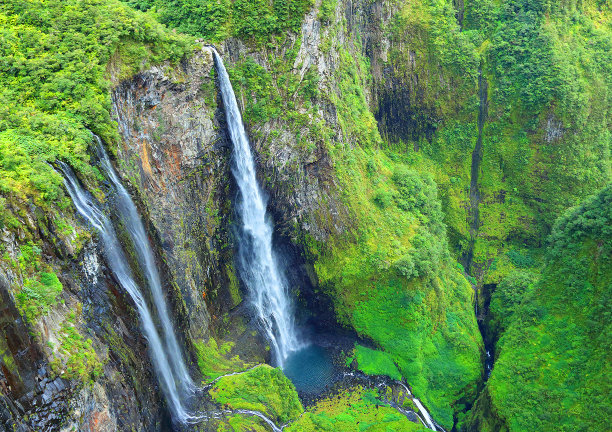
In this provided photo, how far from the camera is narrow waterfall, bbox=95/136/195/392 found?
12711 mm

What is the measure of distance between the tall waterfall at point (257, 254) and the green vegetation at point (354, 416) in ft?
9.82

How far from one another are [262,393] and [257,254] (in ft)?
19.7

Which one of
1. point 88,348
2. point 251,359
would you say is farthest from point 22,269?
point 251,359

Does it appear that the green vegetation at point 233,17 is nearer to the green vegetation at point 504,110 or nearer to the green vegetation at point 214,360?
the green vegetation at point 504,110

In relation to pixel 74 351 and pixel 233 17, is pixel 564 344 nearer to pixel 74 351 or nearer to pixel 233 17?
pixel 74 351

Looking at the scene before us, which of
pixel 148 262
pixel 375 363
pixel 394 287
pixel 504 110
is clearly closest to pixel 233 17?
pixel 148 262

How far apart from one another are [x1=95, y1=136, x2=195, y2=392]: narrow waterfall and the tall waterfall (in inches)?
210

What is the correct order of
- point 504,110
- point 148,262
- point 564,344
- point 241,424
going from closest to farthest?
point 148,262, point 241,424, point 564,344, point 504,110

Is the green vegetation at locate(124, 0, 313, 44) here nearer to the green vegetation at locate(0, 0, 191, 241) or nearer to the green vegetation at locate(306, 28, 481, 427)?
the green vegetation at locate(0, 0, 191, 241)

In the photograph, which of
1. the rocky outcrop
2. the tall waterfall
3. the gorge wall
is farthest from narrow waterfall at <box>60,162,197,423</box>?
the tall waterfall

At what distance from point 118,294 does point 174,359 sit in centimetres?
394

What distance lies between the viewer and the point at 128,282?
1242 centimetres

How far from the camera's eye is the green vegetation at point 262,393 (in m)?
15.9

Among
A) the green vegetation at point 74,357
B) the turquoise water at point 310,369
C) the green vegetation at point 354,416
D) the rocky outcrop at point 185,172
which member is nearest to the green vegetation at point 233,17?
the rocky outcrop at point 185,172
